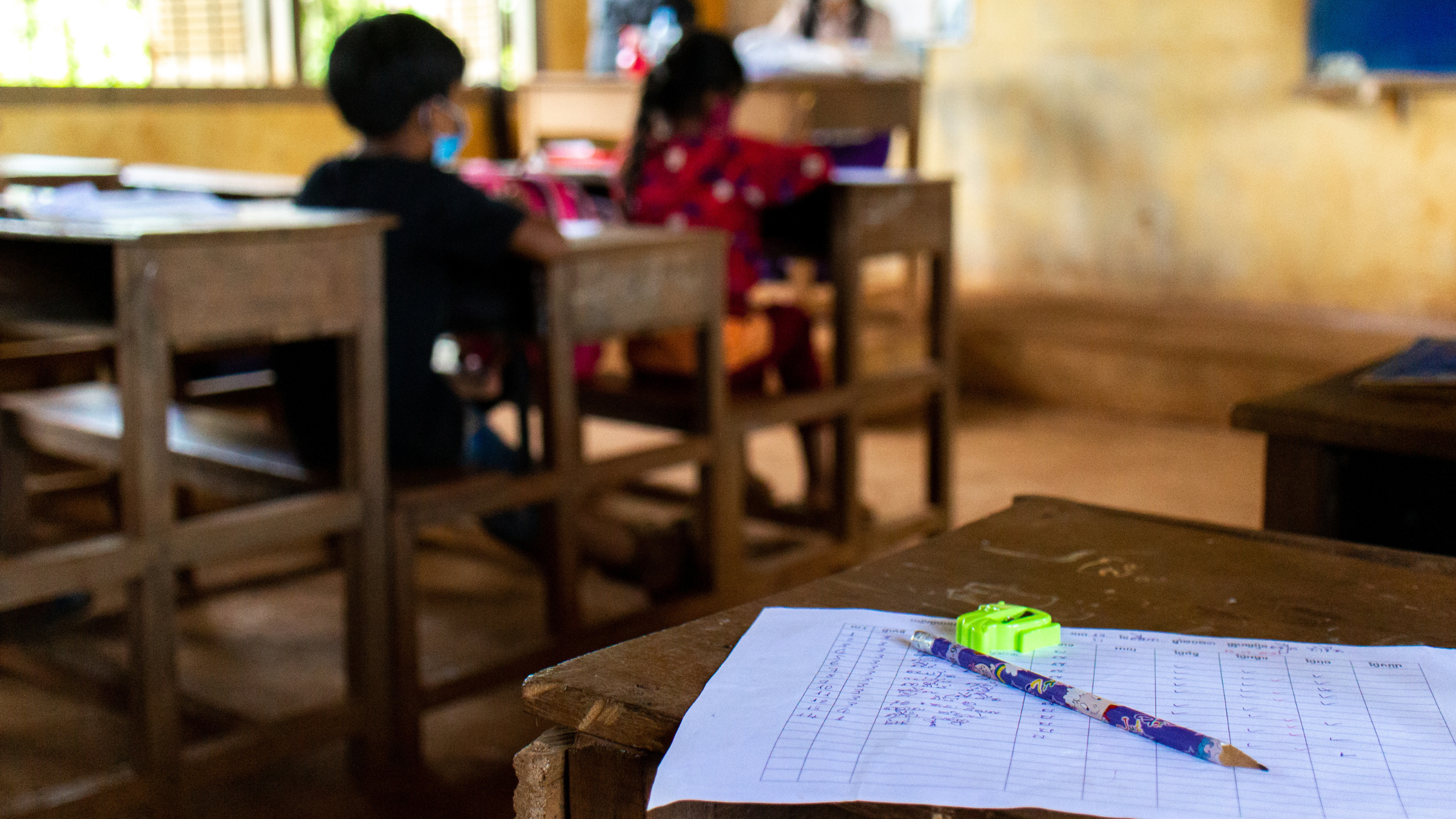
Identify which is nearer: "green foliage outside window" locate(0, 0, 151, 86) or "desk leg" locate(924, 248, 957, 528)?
"desk leg" locate(924, 248, 957, 528)

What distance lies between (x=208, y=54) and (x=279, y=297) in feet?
13.8

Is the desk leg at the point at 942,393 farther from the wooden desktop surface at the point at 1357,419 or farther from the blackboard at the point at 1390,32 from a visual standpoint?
the blackboard at the point at 1390,32

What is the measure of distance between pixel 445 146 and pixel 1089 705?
88.4 inches

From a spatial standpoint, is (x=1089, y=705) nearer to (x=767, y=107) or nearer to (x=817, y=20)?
(x=767, y=107)

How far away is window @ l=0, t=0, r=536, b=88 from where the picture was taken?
15.6 ft

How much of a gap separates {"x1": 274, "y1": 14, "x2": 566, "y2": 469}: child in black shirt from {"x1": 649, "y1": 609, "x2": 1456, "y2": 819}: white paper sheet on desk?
143 cm

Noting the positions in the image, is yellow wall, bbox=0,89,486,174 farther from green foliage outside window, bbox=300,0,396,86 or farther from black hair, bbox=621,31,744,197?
black hair, bbox=621,31,744,197

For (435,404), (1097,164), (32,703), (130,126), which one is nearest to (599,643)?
(435,404)

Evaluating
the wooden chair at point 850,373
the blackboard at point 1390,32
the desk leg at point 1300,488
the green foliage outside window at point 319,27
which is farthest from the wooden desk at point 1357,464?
the green foliage outside window at point 319,27

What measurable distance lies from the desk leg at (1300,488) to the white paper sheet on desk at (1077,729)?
0.64 m

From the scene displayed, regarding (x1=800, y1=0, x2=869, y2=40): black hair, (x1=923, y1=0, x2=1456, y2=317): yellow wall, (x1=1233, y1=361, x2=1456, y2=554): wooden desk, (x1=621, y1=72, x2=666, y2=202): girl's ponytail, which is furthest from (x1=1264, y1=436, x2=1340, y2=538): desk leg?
(x1=800, y1=0, x2=869, y2=40): black hair

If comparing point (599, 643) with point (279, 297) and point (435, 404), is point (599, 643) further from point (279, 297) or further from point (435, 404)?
point (279, 297)

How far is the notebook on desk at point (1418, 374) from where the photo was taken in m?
1.37

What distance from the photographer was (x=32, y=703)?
2.24 meters
